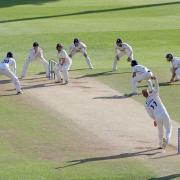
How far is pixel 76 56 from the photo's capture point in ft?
135

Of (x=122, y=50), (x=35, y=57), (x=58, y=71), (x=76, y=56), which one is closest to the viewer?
(x=58, y=71)

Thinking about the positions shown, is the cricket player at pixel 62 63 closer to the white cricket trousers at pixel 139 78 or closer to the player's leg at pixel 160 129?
the white cricket trousers at pixel 139 78

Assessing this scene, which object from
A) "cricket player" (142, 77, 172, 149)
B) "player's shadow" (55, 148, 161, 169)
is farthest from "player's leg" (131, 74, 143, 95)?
"player's shadow" (55, 148, 161, 169)

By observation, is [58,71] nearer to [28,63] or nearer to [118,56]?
[28,63]

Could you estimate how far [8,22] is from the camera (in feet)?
175

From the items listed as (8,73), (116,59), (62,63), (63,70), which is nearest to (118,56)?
(116,59)

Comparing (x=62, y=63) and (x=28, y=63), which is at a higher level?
(x=62, y=63)

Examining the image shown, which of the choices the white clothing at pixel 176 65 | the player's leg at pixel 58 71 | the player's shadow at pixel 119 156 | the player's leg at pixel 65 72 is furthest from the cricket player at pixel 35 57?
the player's shadow at pixel 119 156

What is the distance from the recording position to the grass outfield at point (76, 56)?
19.5 metres

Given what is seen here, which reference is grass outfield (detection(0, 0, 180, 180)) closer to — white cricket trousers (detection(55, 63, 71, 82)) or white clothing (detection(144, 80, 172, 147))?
white clothing (detection(144, 80, 172, 147))

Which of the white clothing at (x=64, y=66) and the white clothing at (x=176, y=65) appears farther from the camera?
the white clothing at (x=64, y=66)

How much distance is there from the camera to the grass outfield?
1948cm

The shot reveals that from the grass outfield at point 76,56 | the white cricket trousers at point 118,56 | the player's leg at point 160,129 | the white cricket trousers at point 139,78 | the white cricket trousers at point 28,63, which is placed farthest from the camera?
the white cricket trousers at point 118,56

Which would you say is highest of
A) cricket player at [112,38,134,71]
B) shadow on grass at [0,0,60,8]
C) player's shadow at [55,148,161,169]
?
shadow on grass at [0,0,60,8]
